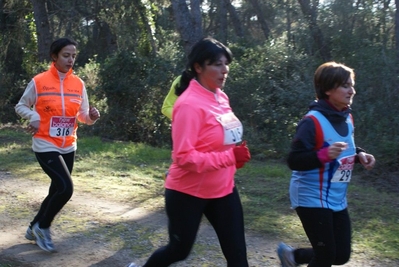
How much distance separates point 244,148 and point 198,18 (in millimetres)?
10994

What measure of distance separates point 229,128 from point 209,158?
0.98 ft

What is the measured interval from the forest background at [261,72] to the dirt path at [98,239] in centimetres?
408

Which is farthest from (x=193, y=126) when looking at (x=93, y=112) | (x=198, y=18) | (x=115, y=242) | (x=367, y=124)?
(x=198, y=18)

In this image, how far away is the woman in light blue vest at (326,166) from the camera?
396cm

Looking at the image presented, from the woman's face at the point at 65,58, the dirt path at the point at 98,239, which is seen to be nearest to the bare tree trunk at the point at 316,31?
the dirt path at the point at 98,239

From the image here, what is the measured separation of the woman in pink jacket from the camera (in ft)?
12.4

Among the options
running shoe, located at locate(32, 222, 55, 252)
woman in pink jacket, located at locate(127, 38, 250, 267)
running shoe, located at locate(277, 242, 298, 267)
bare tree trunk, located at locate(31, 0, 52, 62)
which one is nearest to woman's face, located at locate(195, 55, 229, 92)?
woman in pink jacket, located at locate(127, 38, 250, 267)

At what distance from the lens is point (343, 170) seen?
4059 millimetres

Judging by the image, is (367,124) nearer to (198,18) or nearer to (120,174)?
(120,174)

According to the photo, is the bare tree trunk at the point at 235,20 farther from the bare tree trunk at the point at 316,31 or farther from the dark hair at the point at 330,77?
the dark hair at the point at 330,77

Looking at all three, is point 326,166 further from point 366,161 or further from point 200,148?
point 200,148

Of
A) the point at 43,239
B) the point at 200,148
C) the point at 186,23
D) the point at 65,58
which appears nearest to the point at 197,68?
the point at 200,148

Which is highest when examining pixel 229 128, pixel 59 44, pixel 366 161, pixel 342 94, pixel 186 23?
pixel 186 23

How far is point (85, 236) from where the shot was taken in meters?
6.30
